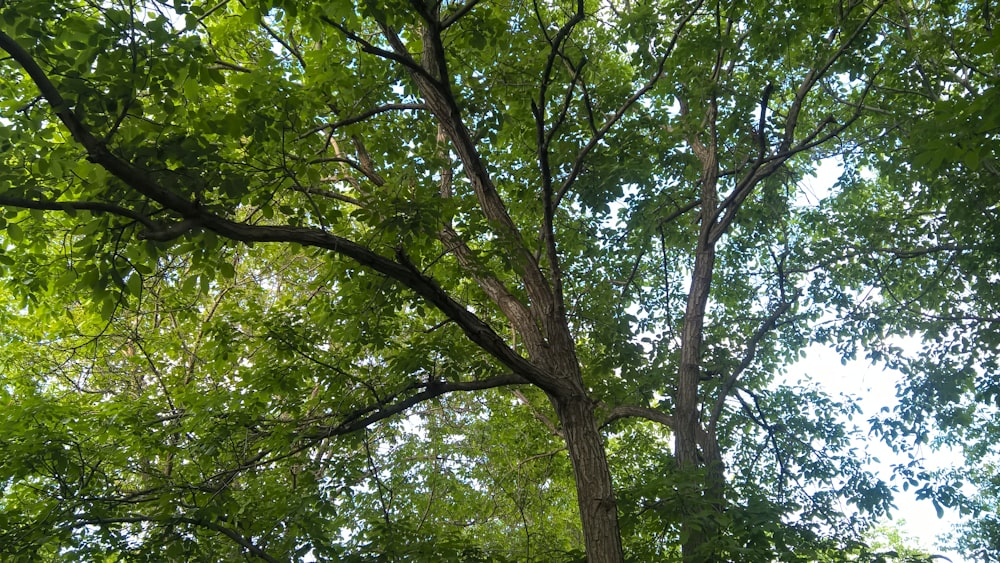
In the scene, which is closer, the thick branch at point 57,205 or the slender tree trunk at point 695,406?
the thick branch at point 57,205

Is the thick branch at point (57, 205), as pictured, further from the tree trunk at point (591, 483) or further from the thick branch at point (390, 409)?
the tree trunk at point (591, 483)

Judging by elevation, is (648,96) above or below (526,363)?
above

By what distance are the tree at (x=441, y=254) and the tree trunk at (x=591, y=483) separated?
0.02 m

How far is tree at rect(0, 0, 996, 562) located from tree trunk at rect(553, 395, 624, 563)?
0.02 m

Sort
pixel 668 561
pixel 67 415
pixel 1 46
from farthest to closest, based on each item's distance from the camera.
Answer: pixel 67 415
pixel 668 561
pixel 1 46

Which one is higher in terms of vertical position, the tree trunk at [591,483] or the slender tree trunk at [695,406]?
the slender tree trunk at [695,406]

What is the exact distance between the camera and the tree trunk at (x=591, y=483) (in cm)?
450

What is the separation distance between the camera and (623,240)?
8156 mm

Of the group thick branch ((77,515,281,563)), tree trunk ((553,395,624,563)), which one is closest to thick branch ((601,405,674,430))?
tree trunk ((553,395,624,563))

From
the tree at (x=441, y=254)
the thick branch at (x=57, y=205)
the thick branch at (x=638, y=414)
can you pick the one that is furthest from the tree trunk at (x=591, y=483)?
the thick branch at (x=57, y=205)

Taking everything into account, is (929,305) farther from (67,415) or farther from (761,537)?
(67,415)

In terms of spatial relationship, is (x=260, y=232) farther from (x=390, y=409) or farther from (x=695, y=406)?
(x=695, y=406)

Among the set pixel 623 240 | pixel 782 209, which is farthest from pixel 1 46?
pixel 782 209

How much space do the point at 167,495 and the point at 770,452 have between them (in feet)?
22.9
